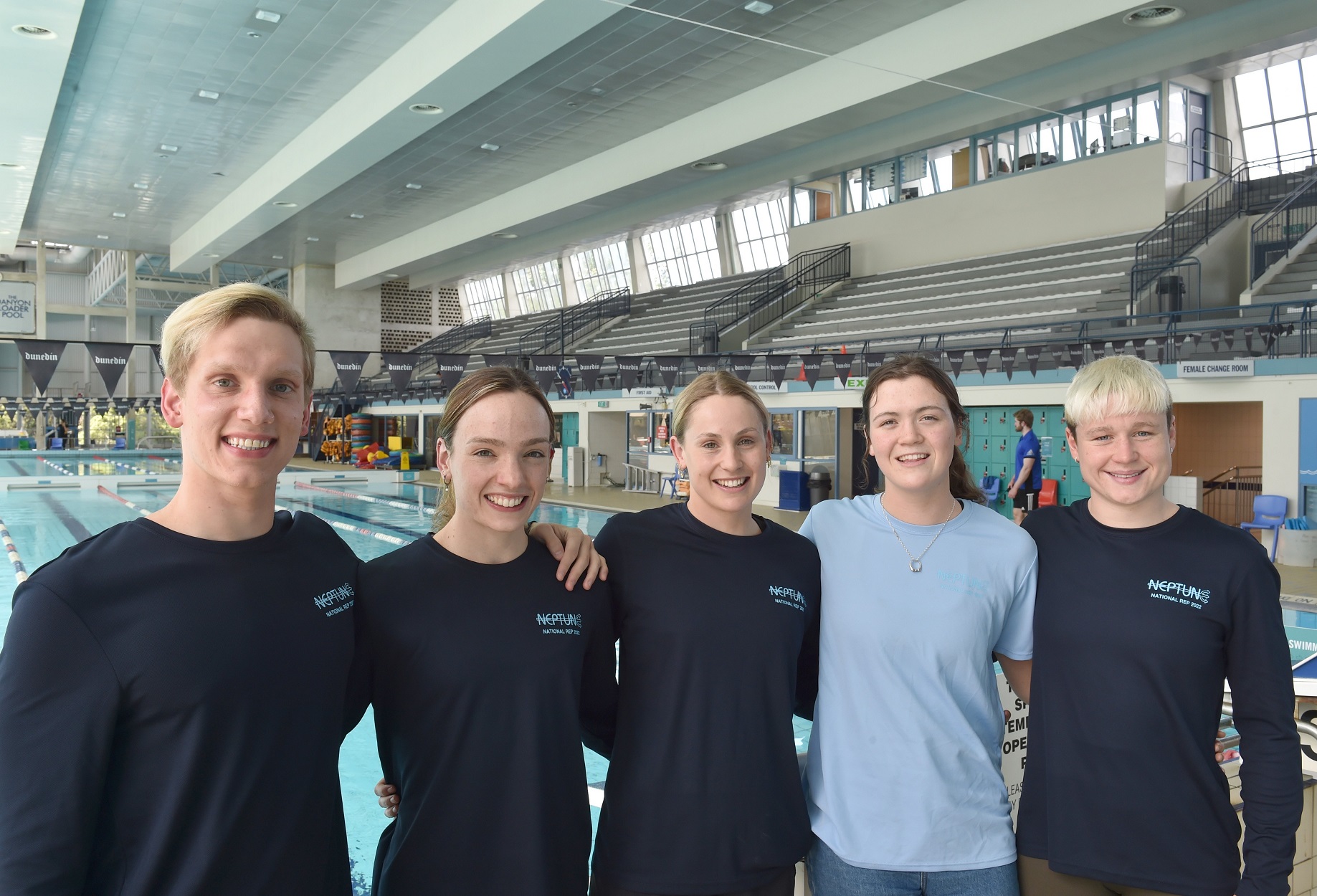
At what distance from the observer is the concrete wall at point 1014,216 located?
16516 mm

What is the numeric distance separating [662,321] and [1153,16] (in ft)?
53.9

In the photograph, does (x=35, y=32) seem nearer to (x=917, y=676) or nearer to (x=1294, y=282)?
(x=917, y=676)

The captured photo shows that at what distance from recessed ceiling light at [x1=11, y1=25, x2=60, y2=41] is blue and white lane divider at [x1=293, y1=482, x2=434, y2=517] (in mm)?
8294

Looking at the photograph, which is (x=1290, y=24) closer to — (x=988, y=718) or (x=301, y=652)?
(x=988, y=718)

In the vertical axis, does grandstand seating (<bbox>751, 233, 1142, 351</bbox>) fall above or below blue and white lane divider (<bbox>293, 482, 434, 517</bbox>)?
above

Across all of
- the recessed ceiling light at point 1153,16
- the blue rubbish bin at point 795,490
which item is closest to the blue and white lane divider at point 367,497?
the blue rubbish bin at point 795,490

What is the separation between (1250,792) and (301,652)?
5.37ft

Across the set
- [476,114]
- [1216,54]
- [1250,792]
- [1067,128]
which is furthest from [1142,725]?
[1067,128]

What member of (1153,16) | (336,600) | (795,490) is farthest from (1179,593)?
(795,490)

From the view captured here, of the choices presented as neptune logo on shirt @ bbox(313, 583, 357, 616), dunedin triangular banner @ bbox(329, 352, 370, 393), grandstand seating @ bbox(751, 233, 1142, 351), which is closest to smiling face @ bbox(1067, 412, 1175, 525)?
neptune logo on shirt @ bbox(313, 583, 357, 616)

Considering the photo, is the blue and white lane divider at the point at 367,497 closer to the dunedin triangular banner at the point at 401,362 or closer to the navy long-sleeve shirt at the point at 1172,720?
the dunedin triangular banner at the point at 401,362

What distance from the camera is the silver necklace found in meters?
1.85

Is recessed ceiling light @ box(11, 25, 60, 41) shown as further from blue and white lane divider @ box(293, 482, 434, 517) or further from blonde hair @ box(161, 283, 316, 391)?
blonde hair @ box(161, 283, 316, 391)

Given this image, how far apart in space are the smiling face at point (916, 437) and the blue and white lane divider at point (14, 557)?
950cm
